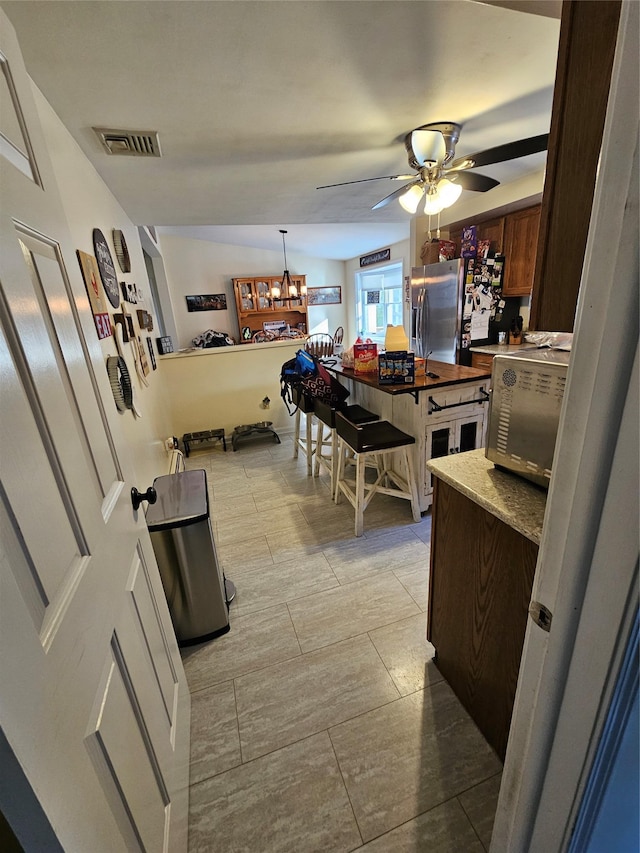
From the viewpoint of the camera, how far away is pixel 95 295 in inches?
65.4

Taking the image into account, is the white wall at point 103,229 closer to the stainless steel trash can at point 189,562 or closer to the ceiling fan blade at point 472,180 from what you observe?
the stainless steel trash can at point 189,562

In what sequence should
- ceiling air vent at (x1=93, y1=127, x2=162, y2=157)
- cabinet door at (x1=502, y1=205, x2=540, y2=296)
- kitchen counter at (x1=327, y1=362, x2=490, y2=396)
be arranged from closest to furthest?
ceiling air vent at (x1=93, y1=127, x2=162, y2=157) < kitchen counter at (x1=327, y1=362, x2=490, y2=396) < cabinet door at (x1=502, y1=205, x2=540, y2=296)

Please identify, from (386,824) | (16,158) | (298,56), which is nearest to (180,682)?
(386,824)

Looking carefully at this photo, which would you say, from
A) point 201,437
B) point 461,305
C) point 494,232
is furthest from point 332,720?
point 494,232

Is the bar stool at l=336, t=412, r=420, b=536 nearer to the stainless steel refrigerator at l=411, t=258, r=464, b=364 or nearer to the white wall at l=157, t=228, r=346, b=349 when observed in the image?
the stainless steel refrigerator at l=411, t=258, r=464, b=364

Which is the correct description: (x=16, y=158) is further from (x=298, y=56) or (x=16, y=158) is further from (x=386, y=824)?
(x=386, y=824)

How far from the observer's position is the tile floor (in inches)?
43.2

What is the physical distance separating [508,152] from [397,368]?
1290mm

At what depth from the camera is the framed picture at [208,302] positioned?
746 centimetres

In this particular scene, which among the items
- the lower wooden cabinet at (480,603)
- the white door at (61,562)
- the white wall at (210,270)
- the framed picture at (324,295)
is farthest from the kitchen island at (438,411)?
the framed picture at (324,295)

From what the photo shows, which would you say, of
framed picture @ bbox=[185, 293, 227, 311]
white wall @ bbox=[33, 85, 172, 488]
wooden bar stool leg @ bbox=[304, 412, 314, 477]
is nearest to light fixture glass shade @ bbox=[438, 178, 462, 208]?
wooden bar stool leg @ bbox=[304, 412, 314, 477]

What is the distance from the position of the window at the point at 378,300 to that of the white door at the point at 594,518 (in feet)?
21.9

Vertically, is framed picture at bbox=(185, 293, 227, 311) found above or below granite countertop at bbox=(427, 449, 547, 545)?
above

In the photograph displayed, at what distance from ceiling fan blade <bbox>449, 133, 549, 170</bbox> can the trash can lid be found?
2.36 meters
